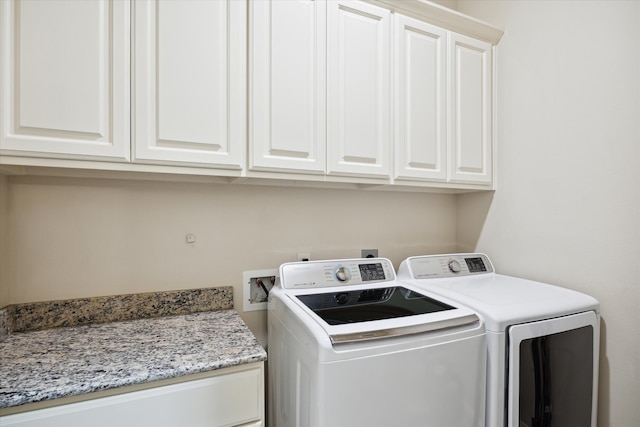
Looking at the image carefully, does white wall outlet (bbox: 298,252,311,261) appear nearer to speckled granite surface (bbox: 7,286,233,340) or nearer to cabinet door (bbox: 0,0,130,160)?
speckled granite surface (bbox: 7,286,233,340)

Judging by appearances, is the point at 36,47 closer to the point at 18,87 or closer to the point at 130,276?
the point at 18,87

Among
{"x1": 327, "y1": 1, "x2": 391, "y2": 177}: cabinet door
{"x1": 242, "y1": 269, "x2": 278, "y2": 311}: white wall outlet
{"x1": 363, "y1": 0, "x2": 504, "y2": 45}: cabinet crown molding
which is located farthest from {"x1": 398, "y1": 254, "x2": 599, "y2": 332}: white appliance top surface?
{"x1": 363, "y1": 0, "x2": 504, "y2": 45}: cabinet crown molding

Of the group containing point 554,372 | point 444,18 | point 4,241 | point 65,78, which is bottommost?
point 554,372

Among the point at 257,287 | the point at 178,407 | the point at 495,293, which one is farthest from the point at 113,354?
the point at 495,293

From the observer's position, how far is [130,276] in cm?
135

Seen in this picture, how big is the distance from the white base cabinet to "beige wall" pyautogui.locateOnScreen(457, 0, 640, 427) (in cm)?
147

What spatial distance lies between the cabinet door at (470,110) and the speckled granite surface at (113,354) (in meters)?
1.34

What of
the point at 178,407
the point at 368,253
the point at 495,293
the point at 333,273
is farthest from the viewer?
the point at 368,253

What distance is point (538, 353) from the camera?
1195 millimetres

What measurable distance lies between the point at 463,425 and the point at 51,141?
163 centimetres

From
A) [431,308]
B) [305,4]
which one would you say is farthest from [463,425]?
[305,4]

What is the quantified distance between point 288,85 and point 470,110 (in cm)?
104

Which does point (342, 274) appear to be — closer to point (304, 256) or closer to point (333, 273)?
point (333, 273)

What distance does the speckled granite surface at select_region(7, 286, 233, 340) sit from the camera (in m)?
1.19
